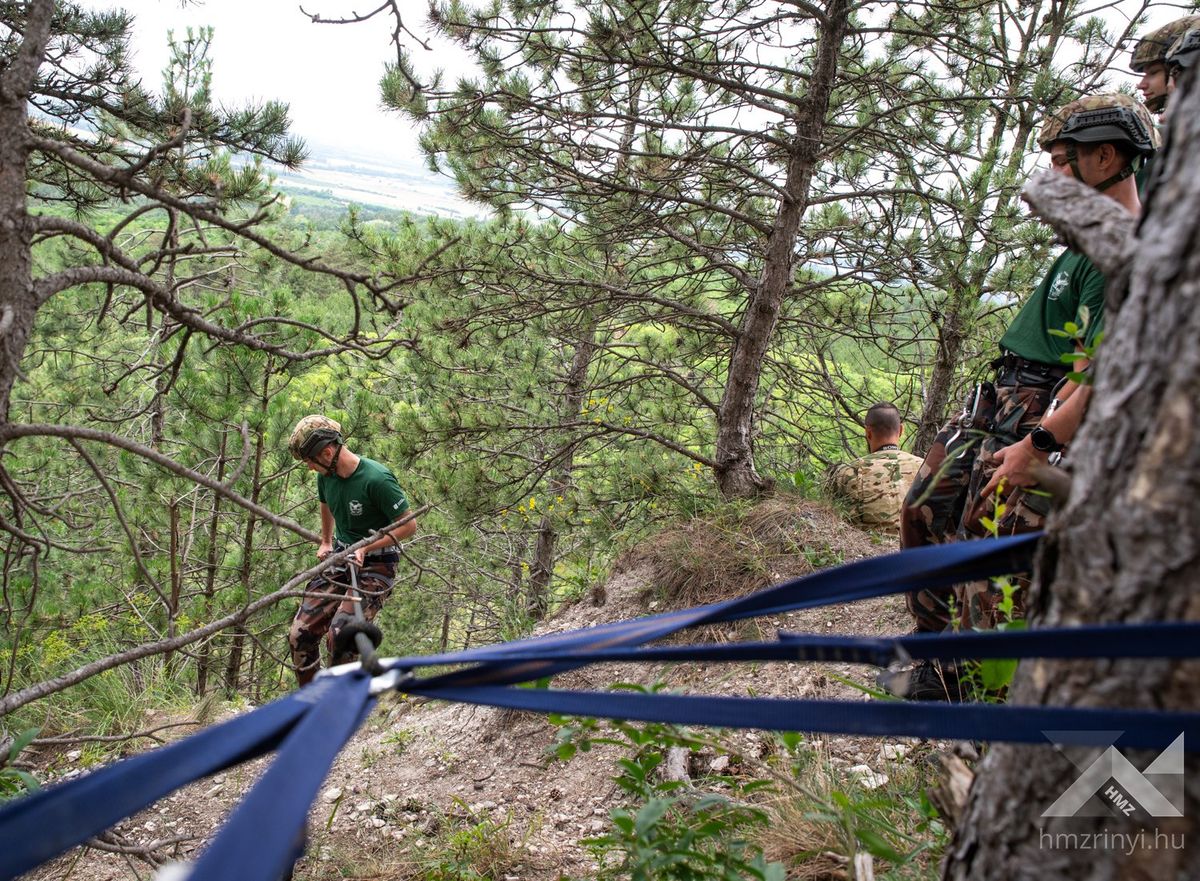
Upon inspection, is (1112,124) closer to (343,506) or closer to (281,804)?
(281,804)

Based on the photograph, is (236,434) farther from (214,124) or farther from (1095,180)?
(1095,180)

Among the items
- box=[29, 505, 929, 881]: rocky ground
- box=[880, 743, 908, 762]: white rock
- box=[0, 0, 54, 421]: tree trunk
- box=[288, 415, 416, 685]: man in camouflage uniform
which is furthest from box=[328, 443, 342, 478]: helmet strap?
box=[880, 743, 908, 762]: white rock

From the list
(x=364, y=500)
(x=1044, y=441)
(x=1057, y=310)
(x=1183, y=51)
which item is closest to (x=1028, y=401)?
(x=1057, y=310)

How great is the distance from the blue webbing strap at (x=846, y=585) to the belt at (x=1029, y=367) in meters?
1.56

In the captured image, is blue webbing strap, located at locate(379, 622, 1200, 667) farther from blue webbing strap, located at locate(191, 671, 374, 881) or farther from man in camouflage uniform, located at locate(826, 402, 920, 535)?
man in camouflage uniform, located at locate(826, 402, 920, 535)

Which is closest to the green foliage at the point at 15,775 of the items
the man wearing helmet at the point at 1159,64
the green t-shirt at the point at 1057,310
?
the green t-shirt at the point at 1057,310

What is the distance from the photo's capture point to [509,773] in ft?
13.8

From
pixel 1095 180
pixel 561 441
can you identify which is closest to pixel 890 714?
pixel 1095 180

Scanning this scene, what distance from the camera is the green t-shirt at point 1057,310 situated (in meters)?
2.26

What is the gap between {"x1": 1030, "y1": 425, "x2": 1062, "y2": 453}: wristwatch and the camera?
2.12 meters

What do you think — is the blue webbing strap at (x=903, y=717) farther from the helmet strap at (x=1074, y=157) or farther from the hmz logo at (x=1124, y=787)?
the helmet strap at (x=1074, y=157)

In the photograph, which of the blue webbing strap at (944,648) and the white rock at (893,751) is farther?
the white rock at (893,751)

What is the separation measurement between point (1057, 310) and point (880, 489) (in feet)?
10.3

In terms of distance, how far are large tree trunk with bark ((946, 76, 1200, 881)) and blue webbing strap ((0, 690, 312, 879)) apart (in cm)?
99
